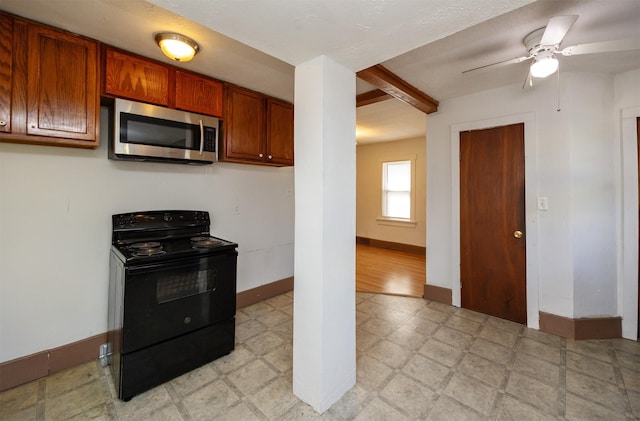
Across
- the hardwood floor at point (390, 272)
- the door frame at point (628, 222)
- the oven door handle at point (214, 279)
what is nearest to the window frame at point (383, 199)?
the hardwood floor at point (390, 272)

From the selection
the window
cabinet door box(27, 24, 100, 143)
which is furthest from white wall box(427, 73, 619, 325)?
cabinet door box(27, 24, 100, 143)

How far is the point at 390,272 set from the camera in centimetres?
454

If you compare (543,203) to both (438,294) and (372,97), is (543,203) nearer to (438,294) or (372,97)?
(438,294)

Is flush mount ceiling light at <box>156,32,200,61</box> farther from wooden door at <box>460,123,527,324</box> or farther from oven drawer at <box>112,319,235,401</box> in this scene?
wooden door at <box>460,123,527,324</box>

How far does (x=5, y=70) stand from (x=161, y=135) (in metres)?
0.83

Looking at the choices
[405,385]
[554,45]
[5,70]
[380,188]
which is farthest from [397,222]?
[5,70]

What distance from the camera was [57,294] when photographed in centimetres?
197

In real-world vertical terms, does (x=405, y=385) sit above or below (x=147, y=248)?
below

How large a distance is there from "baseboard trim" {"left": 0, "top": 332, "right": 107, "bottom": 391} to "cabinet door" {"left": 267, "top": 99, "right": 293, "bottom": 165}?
2.17m

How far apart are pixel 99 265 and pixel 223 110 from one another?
1.65 meters

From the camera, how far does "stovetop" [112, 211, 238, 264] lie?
6.07ft

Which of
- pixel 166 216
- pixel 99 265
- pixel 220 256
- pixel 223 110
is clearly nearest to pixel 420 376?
pixel 220 256

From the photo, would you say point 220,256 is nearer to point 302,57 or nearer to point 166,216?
point 166,216

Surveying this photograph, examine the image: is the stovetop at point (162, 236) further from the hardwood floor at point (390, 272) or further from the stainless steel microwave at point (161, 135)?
the hardwood floor at point (390, 272)
